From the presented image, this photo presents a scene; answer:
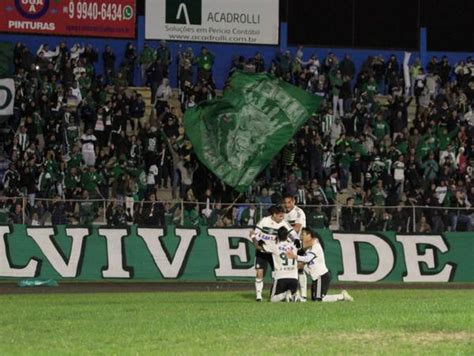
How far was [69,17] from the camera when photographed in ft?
141

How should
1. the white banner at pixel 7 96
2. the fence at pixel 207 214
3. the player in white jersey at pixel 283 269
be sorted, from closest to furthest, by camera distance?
the player in white jersey at pixel 283 269 < the fence at pixel 207 214 < the white banner at pixel 7 96

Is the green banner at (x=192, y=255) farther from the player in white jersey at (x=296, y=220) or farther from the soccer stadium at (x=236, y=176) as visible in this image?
the player in white jersey at (x=296, y=220)

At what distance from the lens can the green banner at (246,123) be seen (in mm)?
36312

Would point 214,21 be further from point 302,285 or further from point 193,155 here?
point 302,285

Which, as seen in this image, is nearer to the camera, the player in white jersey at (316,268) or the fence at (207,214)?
the player in white jersey at (316,268)

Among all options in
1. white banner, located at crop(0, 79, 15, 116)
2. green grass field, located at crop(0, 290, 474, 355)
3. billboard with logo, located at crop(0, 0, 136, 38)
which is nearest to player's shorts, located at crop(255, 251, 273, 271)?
green grass field, located at crop(0, 290, 474, 355)

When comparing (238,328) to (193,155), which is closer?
(238,328)

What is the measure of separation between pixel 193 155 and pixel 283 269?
15204mm

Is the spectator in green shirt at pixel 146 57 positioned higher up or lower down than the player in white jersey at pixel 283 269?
higher up

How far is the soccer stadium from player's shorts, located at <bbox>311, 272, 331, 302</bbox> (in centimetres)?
2

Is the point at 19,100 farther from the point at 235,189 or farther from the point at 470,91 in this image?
the point at 470,91

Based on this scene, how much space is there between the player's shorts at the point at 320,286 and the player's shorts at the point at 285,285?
46cm

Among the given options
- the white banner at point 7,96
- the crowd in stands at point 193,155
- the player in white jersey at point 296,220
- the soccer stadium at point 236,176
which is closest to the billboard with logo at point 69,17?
the soccer stadium at point 236,176

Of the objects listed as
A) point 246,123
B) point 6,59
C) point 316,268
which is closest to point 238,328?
point 316,268
